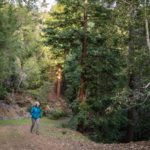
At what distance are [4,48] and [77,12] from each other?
6321mm

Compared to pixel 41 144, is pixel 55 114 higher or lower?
lower

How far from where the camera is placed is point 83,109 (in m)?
21.0

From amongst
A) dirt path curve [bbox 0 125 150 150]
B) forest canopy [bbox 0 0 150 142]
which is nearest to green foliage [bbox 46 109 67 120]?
forest canopy [bbox 0 0 150 142]

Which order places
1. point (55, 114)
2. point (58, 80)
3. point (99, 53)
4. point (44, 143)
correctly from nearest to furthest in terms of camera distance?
point (44, 143), point (99, 53), point (55, 114), point (58, 80)

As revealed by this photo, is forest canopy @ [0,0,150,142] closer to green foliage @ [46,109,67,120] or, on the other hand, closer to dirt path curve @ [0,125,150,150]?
dirt path curve @ [0,125,150,150]

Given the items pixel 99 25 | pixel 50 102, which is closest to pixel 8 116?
pixel 50 102

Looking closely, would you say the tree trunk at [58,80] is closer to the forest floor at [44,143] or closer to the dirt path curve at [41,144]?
the forest floor at [44,143]

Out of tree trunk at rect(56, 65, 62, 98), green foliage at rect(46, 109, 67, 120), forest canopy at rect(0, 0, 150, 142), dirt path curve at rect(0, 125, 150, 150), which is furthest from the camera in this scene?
tree trunk at rect(56, 65, 62, 98)

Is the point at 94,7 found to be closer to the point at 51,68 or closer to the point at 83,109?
the point at 83,109

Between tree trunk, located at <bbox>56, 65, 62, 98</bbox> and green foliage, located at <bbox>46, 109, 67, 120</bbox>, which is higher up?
tree trunk, located at <bbox>56, 65, 62, 98</bbox>

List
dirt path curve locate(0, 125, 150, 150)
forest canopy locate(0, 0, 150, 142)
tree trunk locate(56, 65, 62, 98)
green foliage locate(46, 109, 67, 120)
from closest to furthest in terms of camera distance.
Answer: dirt path curve locate(0, 125, 150, 150) < forest canopy locate(0, 0, 150, 142) < green foliage locate(46, 109, 67, 120) < tree trunk locate(56, 65, 62, 98)

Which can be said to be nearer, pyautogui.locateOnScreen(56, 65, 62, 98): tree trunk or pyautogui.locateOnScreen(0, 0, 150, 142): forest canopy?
pyautogui.locateOnScreen(0, 0, 150, 142): forest canopy

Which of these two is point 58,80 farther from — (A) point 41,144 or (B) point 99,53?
(A) point 41,144

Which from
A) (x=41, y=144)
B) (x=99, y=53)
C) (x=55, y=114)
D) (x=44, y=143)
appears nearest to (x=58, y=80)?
(x=55, y=114)
